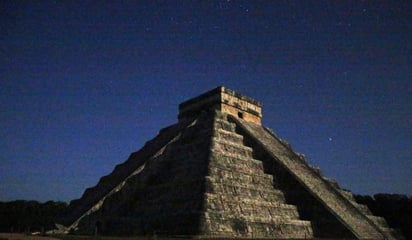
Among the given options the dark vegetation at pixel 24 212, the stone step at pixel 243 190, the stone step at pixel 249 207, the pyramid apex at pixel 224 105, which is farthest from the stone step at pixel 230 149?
the dark vegetation at pixel 24 212

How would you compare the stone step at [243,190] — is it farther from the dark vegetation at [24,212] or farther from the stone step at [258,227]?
the dark vegetation at [24,212]

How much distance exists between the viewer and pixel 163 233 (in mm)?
17812

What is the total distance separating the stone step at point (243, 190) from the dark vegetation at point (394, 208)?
1364 cm

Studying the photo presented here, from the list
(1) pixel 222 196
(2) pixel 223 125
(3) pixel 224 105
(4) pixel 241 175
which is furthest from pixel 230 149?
(3) pixel 224 105

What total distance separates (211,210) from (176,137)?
9.88m

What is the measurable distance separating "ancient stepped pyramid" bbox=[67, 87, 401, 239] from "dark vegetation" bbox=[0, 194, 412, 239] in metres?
6.92

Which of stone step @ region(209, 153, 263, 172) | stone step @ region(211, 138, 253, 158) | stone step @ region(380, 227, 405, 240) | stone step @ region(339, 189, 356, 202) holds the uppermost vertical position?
stone step @ region(211, 138, 253, 158)

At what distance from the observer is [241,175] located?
21.6m

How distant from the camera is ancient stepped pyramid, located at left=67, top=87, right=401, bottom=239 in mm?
18344

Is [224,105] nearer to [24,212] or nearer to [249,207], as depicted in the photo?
[249,207]

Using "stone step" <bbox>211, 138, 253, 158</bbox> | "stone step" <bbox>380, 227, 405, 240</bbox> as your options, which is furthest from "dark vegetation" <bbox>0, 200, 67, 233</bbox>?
"stone step" <bbox>380, 227, 405, 240</bbox>

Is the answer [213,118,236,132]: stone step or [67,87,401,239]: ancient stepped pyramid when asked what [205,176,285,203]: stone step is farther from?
[213,118,236,132]: stone step

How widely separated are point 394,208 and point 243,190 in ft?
60.7

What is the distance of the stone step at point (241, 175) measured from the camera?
20.3 metres
